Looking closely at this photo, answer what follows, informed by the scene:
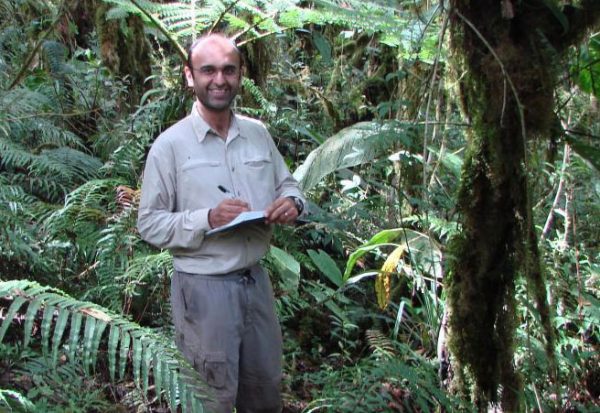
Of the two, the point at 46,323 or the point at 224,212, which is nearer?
the point at 46,323

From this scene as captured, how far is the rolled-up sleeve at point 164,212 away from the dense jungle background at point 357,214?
1.33 feet

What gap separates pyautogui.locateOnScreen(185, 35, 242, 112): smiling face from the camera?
2.79 metres

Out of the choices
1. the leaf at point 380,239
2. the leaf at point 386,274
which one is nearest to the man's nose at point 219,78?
the leaf at point 380,239

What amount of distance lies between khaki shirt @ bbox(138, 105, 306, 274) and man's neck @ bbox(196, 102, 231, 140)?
29 mm

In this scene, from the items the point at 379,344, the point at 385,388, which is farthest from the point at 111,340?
the point at 379,344

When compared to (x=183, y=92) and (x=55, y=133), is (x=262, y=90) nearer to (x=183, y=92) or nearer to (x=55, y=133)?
(x=183, y=92)

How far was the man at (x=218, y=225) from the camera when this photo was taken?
2686mm

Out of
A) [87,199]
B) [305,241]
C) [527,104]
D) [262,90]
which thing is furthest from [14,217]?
[527,104]

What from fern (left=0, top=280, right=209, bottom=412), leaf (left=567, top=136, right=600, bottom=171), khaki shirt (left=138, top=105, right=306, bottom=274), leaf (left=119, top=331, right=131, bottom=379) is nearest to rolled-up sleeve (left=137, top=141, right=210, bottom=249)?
khaki shirt (left=138, top=105, right=306, bottom=274)

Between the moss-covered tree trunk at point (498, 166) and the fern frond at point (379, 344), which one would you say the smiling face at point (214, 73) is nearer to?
the moss-covered tree trunk at point (498, 166)

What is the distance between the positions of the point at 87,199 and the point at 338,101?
3.30 meters

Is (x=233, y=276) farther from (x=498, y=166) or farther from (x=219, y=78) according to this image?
(x=498, y=166)

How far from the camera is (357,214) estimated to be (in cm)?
460

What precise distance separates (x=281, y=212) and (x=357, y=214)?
1.98 metres
